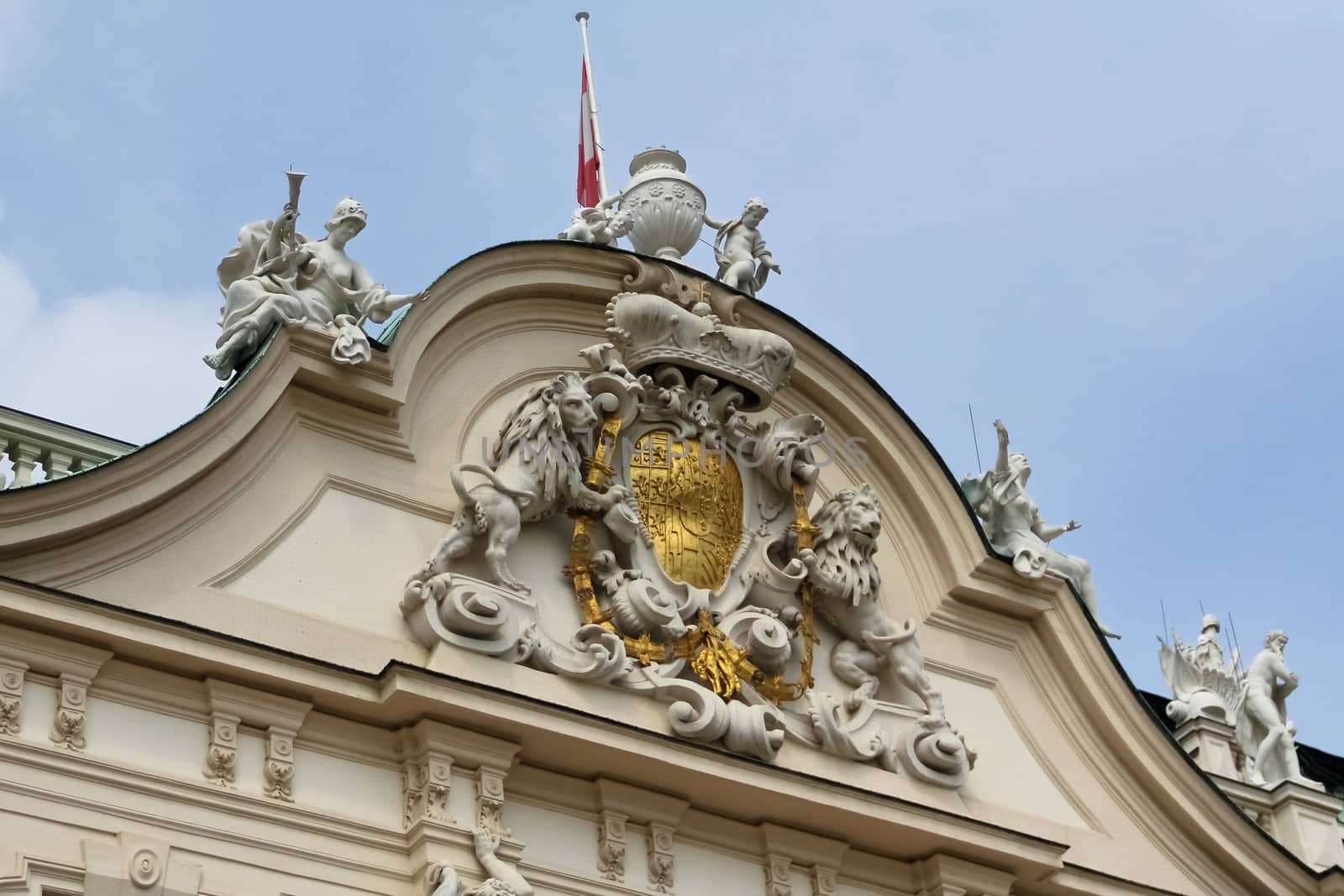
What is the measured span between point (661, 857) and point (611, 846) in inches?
11.7

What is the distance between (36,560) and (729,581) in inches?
156

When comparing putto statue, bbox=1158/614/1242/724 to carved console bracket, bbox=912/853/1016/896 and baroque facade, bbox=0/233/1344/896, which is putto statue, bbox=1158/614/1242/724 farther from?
carved console bracket, bbox=912/853/1016/896

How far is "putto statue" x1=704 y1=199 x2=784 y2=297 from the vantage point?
14.3 meters

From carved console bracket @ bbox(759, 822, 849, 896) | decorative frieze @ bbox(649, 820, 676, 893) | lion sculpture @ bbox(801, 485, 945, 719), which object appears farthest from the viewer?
lion sculpture @ bbox(801, 485, 945, 719)

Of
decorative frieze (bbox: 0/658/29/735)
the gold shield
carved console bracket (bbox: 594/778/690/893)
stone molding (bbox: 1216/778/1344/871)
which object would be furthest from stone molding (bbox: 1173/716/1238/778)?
decorative frieze (bbox: 0/658/29/735)

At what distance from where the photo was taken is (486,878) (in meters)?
10.9

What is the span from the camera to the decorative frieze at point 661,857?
11.7 m

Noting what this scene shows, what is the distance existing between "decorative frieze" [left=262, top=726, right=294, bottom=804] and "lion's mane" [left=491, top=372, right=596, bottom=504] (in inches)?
83.6

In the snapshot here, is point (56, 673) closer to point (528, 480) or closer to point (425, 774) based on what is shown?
point (425, 774)

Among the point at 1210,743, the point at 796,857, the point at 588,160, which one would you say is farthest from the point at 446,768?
the point at 588,160

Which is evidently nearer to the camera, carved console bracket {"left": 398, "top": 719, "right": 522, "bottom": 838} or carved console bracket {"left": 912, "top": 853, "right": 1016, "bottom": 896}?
carved console bracket {"left": 398, "top": 719, "right": 522, "bottom": 838}

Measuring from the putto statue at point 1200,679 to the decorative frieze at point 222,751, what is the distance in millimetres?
6780

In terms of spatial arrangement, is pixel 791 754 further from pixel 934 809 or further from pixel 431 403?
pixel 431 403

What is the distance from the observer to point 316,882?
10.6m
